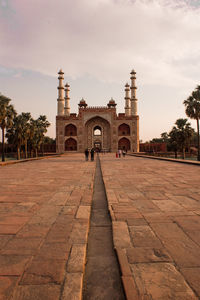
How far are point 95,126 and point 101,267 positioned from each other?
50357mm

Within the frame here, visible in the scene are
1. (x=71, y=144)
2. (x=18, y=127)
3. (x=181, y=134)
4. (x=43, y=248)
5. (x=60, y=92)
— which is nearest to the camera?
(x=43, y=248)

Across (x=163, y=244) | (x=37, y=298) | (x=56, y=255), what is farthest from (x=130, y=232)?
(x=37, y=298)

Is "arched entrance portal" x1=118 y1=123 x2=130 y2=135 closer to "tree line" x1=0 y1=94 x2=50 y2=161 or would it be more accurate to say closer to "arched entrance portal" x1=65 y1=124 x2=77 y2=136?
"arched entrance portal" x1=65 y1=124 x2=77 y2=136

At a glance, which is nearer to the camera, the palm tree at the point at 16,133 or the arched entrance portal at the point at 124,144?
the palm tree at the point at 16,133

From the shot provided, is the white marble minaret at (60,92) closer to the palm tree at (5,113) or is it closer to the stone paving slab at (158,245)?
the palm tree at (5,113)

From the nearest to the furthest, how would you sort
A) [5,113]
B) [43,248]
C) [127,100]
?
[43,248]
[5,113]
[127,100]

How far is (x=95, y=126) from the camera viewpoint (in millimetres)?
51594

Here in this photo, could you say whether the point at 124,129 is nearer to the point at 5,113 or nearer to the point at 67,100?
the point at 67,100

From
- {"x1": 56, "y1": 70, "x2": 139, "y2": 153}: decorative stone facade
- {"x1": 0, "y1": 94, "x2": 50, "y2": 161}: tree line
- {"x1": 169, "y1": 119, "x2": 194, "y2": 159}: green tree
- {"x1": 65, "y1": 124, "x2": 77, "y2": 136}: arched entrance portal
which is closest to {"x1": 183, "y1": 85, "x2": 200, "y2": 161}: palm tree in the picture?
{"x1": 169, "y1": 119, "x2": 194, "y2": 159}: green tree

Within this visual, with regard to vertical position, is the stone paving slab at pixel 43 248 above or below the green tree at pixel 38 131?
below

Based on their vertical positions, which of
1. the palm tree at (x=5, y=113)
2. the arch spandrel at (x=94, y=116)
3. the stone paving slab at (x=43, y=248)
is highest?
the arch spandrel at (x=94, y=116)

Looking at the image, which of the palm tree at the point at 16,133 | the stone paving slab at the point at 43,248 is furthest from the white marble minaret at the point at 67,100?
the stone paving slab at the point at 43,248

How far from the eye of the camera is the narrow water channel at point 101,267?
1451 millimetres

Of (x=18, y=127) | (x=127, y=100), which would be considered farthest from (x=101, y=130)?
(x=18, y=127)
